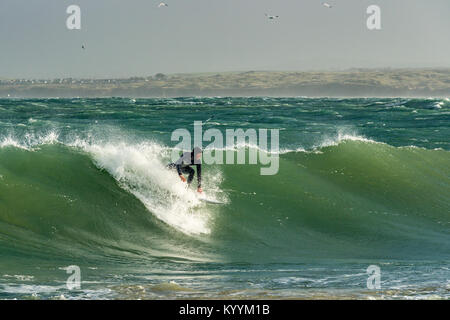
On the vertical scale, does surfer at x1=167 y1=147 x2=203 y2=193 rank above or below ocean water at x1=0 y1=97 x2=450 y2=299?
above

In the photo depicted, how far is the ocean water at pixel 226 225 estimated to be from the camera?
8.82 m

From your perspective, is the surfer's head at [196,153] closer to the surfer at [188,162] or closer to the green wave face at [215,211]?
the surfer at [188,162]

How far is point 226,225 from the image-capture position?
43.9ft

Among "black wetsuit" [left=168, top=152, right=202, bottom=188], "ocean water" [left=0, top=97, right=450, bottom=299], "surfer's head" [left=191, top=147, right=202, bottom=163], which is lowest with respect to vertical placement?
"ocean water" [left=0, top=97, right=450, bottom=299]

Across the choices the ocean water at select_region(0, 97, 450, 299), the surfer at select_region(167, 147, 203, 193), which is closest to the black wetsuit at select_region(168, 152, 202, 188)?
the surfer at select_region(167, 147, 203, 193)

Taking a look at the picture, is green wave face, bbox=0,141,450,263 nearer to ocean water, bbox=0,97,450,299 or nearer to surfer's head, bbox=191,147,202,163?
ocean water, bbox=0,97,450,299

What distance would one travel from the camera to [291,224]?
13938mm

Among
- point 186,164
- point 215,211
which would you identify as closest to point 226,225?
point 215,211

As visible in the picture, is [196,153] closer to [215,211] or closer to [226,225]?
[215,211]

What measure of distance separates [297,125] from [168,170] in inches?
951

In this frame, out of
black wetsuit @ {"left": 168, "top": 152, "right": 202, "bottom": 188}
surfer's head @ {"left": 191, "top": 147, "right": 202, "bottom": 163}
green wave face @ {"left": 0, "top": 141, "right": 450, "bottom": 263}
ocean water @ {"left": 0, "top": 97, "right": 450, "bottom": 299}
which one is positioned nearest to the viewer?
ocean water @ {"left": 0, "top": 97, "right": 450, "bottom": 299}

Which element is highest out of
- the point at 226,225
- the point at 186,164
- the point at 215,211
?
the point at 186,164

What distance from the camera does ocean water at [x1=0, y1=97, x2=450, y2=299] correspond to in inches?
347
